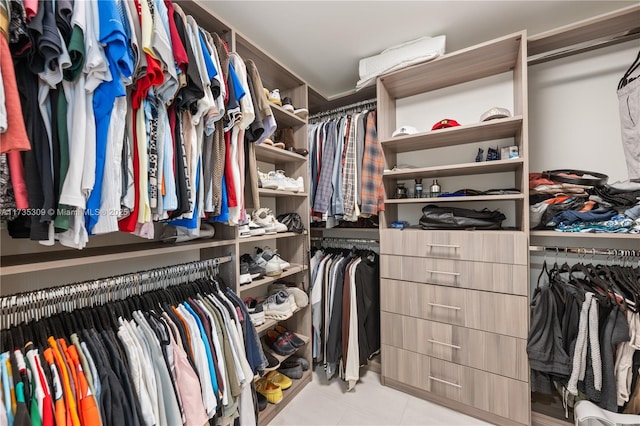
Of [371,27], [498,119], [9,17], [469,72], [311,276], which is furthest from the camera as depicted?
[311,276]

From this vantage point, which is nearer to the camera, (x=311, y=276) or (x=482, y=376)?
(x=482, y=376)

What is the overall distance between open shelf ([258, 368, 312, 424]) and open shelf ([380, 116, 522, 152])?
1.75m

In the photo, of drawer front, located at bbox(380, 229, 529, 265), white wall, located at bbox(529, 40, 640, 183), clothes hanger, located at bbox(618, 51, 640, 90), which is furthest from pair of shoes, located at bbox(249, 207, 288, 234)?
clothes hanger, located at bbox(618, 51, 640, 90)

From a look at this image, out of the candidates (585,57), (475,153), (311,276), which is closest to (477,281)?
(475,153)

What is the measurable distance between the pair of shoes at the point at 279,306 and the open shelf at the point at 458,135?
1253 mm

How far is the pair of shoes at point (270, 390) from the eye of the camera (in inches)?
64.4

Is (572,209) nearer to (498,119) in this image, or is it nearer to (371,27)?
(498,119)

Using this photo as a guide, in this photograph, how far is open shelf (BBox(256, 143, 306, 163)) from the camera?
1.58 m

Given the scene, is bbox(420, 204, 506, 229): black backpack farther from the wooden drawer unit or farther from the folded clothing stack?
the wooden drawer unit

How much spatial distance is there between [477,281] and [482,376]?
1.80 ft

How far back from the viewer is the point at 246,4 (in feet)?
4.73

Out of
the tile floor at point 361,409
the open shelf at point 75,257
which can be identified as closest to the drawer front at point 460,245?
the tile floor at point 361,409

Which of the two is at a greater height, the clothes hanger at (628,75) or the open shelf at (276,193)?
the clothes hanger at (628,75)

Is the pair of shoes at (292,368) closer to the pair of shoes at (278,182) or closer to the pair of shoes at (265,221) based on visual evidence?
the pair of shoes at (265,221)
